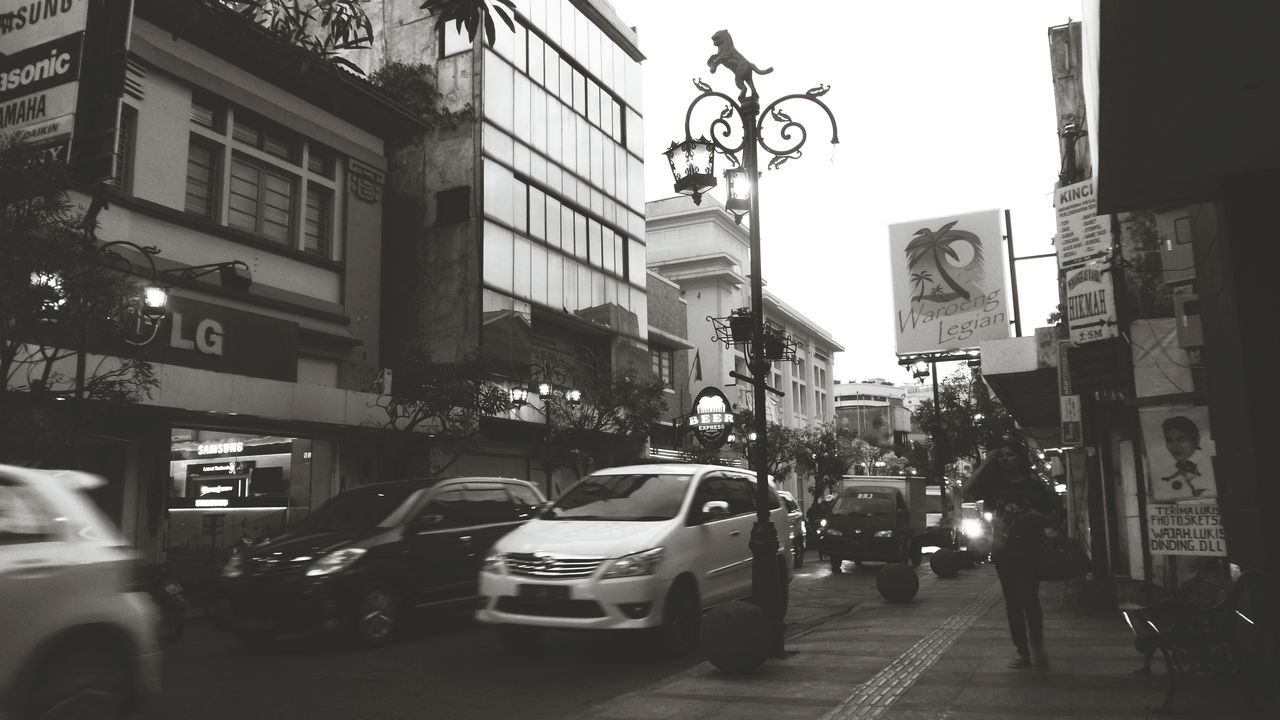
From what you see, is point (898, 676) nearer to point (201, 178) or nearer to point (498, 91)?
point (201, 178)

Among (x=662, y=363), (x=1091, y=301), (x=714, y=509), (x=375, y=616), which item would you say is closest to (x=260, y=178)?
(x=375, y=616)

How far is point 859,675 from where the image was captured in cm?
744

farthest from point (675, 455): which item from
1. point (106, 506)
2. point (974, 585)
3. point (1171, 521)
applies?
point (1171, 521)

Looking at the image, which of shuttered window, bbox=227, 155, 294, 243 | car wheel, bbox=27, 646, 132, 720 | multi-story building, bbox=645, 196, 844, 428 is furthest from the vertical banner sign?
multi-story building, bbox=645, 196, 844, 428

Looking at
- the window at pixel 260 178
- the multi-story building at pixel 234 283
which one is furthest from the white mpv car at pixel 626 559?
the window at pixel 260 178

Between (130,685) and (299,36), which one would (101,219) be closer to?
(299,36)

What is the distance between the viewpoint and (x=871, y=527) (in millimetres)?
21547

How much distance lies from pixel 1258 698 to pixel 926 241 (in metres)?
11.4

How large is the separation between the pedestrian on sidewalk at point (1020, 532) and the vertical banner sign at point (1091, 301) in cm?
436

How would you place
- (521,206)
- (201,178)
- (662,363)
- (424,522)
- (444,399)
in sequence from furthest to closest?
(662,363), (521,206), (201,178), (444,399), (424,522)

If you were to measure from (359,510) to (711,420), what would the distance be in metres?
25.6

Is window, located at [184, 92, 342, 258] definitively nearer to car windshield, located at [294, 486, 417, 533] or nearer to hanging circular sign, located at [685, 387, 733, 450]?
car windshield, located at [294, 486, 417, 533]

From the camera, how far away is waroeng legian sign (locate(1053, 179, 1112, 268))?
39.5 feet

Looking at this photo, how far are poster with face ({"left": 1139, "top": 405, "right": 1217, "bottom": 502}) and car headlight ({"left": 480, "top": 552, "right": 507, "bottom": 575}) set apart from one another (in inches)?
245
